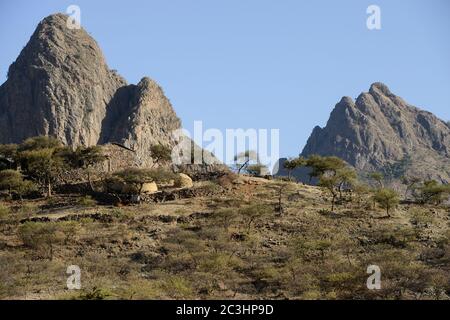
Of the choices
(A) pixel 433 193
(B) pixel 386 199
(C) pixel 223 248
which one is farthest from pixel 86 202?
(A) pixel 433 193

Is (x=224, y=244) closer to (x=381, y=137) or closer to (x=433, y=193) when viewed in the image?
(x=433, y=193)

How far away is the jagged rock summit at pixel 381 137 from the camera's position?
6796 inches

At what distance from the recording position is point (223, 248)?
39.7 meters

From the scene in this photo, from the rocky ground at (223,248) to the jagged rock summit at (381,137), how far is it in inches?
4675

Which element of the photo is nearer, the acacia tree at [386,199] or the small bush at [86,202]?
the small bush at [86,202]

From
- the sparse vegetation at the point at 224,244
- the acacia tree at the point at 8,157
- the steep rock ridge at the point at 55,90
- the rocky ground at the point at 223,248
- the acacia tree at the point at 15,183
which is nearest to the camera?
the rocky ground at the point at 223,248

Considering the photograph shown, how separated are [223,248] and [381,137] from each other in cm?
14749

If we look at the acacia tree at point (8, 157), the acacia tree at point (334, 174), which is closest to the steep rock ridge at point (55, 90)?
the acacia tree at point (8, 157)

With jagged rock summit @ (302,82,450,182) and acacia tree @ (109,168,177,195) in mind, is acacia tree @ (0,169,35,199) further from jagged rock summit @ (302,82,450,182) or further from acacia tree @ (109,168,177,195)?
jagged rock summit @ (302,82,450,182)

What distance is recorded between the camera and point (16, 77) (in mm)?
126312

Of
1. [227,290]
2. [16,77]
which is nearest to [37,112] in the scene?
[16,77]

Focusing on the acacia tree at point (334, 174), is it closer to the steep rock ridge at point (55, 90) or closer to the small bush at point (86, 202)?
the small bush at point (86, 202)

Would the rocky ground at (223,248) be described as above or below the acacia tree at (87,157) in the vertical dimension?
below
